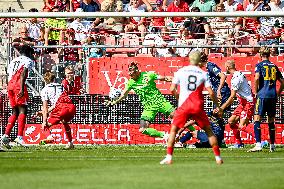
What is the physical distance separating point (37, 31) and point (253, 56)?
627 centimetres

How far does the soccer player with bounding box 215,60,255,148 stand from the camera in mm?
25016

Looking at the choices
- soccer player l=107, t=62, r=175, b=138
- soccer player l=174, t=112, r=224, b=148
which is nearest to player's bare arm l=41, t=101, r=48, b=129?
soccer player l=107, t=62, r=175, b=138

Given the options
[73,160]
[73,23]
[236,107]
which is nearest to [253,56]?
[236,107]

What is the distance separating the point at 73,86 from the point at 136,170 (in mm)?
11402

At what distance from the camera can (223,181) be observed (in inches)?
575

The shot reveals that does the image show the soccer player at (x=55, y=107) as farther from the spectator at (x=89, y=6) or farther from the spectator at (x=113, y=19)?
the spectator at (x=89, y=6)

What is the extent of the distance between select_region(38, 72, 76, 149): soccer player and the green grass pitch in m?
2.58

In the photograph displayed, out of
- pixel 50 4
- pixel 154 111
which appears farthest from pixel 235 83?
pixel 50 4

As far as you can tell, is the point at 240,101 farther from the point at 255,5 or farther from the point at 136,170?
the point at 136,170

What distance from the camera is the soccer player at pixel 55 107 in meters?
25.2

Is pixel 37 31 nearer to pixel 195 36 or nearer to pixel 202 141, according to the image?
pixel 195 36

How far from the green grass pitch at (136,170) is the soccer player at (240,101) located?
8.80 feet

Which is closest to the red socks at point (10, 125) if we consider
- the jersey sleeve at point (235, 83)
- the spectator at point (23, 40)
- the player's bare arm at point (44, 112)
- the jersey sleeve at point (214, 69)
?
the player's bare arm at point (44, 112)

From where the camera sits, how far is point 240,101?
1017 inches
